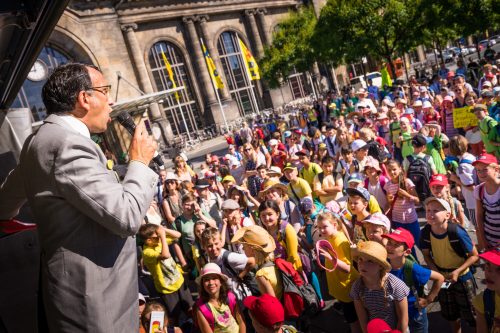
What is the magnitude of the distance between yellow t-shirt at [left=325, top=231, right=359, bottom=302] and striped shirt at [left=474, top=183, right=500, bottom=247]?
1.62m

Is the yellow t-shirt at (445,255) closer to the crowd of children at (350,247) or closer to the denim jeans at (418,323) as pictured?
the crowd of children at (350,247)

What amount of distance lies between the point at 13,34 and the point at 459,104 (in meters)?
9.28

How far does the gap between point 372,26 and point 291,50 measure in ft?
35.7

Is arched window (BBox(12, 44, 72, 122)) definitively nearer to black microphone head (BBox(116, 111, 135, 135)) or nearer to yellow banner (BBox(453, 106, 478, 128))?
yellow banner (BBox(453, 106, 478, 128))

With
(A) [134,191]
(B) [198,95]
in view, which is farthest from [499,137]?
(B) [198,95]

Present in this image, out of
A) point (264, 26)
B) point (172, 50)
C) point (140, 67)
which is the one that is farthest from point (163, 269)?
point (264, 26)

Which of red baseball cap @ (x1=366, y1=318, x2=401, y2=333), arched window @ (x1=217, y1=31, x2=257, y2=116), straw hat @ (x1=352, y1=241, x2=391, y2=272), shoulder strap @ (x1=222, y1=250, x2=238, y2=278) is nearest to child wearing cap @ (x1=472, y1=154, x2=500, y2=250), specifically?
straw hat @ (x1=352, y1=241, x2=391, y2=272)

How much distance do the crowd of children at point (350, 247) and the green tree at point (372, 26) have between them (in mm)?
12208

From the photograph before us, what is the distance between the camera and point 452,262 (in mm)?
3697

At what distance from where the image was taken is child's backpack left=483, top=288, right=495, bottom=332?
294cm

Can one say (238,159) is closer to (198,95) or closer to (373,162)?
(373,162)

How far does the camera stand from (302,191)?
20.2ft

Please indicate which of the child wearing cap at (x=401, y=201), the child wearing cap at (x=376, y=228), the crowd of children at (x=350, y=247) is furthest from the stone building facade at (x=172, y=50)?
the child wearing cap at (x=376, y=228)

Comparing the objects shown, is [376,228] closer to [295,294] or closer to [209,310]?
[295,294]
